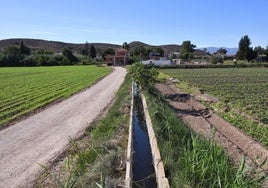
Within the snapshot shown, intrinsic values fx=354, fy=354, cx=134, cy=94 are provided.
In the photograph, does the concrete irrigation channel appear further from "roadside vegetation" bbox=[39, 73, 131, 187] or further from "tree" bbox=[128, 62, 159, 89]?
"tree" bbox=[128, 62, 159, 89]

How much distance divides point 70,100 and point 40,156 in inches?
497

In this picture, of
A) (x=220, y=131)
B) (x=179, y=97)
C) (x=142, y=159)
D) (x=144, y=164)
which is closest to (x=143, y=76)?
(x=179, y=97)

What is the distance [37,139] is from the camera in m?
12.0

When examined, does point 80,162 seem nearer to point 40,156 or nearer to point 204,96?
point 40,156

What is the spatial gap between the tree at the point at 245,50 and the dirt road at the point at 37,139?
331ft

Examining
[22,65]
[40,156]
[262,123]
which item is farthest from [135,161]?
[22,65]

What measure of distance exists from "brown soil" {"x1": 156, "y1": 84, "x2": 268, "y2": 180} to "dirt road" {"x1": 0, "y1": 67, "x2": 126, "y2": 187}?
14.3 feet

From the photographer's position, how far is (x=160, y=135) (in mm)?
10305

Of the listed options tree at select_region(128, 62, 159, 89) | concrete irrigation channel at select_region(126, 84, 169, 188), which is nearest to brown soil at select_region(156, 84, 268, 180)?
concrete irrigation channel at select_region(126, 84, 169, 188)

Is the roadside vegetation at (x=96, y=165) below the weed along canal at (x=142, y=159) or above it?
above

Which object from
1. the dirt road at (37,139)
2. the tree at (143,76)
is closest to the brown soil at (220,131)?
the tree at (143,76)

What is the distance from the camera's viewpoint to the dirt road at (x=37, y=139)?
870 centimetres

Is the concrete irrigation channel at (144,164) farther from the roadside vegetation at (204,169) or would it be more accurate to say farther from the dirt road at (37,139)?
the dirt road at (37,139)

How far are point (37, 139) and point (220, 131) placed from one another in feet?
21.9
